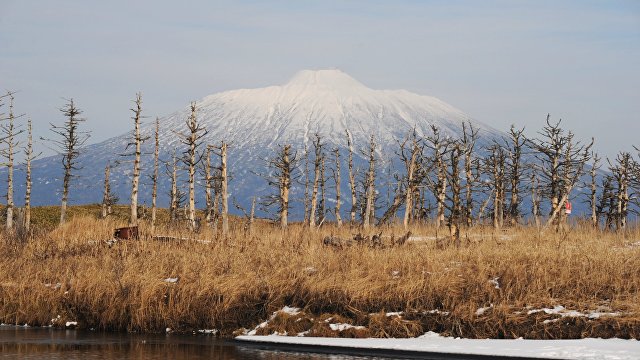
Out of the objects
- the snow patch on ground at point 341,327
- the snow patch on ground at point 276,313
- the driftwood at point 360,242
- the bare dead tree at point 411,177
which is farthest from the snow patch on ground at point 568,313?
the bare dead tree at point 411,177

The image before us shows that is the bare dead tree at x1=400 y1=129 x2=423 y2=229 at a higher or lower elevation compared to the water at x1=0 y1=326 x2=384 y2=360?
higher

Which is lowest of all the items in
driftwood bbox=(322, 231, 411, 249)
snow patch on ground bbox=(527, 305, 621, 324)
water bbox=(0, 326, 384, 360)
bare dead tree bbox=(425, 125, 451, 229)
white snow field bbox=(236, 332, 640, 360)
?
water bbox=(0, 326, 384, 360)

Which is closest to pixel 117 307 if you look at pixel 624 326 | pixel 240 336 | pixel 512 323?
pixel 240 336

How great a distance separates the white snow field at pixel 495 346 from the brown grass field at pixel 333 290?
73 cm

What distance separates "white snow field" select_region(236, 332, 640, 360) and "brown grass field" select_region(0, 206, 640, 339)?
726 millimetres

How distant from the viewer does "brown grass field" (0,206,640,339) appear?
16328 mm

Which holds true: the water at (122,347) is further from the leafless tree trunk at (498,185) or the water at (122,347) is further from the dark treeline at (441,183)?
the leafless tree trunk at (498,185)

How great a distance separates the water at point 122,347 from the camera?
15.1 m

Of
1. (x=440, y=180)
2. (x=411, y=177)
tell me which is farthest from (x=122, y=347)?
(x=411, y=177)

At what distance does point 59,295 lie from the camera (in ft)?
65.9

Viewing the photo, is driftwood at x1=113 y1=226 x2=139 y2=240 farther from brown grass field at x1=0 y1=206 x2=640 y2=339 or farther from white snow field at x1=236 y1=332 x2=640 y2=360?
white snow field at x1=236 y1=332 x2=640 y2=360

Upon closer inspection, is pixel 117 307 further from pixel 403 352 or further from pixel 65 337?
pixel 403 352

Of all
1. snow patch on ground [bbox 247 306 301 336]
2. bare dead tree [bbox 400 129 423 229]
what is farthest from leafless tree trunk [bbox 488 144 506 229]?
snow patch on ground [bbox 247 306 301 336]

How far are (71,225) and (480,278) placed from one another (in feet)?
53.4
